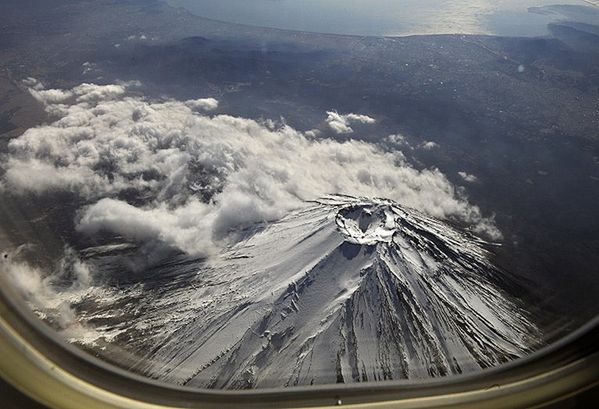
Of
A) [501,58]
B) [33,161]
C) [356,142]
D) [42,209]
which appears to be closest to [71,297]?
[42,209]

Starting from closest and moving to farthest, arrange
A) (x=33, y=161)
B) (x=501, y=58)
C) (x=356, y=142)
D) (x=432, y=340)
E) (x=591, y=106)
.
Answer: (x=432, y=340) < (x=33, y=161) < (x=356, y=142) < (x=591, y=106) < (x=501, y=58)

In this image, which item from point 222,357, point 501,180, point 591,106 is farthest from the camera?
point 591,106

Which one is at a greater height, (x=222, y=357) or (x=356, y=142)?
(x=222, y=357)

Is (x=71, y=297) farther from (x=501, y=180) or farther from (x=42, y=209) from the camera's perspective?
(x=501, y=180)

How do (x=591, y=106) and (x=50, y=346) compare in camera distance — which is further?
(x=591, y=106)

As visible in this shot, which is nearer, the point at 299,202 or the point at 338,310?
the point at 338,310
